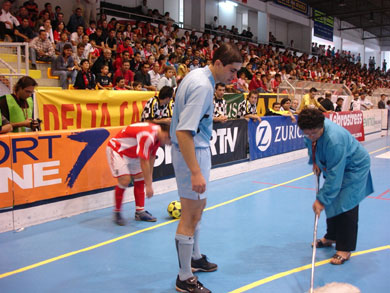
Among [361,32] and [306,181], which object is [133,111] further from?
[361,32]

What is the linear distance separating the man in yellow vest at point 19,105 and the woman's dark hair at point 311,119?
378cm

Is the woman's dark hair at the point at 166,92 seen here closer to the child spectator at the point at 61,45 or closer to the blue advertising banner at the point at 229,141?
the blue advertising banner at the point at 229,141

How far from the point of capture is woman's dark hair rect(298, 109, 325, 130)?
3.48 meters

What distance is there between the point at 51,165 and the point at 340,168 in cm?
379

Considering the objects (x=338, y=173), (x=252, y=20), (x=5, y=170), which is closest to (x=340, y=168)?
(x=338, y=173)

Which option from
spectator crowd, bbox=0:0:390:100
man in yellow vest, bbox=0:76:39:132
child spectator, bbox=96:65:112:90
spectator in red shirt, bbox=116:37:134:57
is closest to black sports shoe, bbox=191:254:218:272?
man in yellow vest, bbox=0:76:39:132

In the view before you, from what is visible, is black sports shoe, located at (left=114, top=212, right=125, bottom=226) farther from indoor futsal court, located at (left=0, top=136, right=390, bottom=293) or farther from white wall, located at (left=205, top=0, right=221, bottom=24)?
white wall, located at (left=205, top=0, right=221, bottom=24)

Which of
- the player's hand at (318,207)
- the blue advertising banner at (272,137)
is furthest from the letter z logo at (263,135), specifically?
the player's hand at (318,207)

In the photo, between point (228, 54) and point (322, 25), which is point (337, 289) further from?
point (322, 25)

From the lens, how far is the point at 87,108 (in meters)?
7.53

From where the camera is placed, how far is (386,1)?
31.5 m

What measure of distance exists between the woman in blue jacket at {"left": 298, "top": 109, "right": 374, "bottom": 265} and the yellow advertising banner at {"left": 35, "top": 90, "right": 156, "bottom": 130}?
478 centimetres

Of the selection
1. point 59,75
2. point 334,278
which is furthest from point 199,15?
point 334,278

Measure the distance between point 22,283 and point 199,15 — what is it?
2099 centimetres
